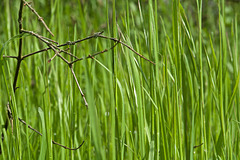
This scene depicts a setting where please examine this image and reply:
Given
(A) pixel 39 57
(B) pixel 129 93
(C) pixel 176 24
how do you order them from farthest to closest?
(A) pixel 39 57 < (B) pixel 129 93 < (C) pixel 176 24

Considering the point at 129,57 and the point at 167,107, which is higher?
the point at 129,57

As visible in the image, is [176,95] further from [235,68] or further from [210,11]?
[210,11]

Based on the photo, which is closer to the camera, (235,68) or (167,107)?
(167,107)

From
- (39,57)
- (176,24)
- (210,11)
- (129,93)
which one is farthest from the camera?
(210,11)

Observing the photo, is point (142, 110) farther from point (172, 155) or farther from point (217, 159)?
point (217, 159)

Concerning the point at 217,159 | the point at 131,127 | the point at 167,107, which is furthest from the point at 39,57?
the point at 217,159

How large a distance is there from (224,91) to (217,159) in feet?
0.61

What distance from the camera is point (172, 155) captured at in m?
0.71

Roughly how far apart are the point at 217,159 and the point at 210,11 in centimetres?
240

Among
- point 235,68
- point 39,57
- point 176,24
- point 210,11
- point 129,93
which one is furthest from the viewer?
point 210,11

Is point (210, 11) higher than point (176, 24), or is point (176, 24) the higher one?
point (210, 11)

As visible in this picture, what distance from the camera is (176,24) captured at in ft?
2.21

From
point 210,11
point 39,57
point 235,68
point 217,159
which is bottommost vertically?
point 217,159

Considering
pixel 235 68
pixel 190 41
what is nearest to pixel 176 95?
pixel 190 41
